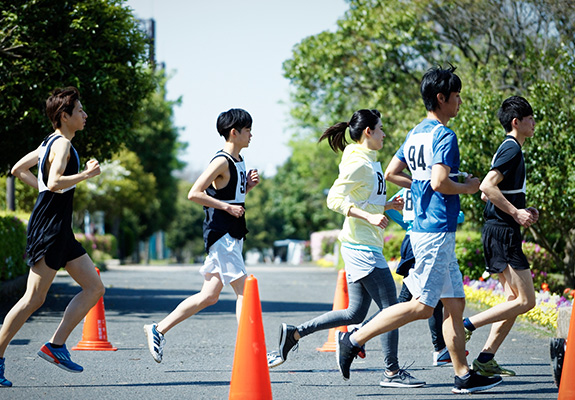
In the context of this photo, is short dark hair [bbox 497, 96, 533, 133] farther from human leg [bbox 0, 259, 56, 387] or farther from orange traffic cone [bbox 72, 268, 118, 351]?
orange traffic cone [bbox 72, 268, 118, 351]

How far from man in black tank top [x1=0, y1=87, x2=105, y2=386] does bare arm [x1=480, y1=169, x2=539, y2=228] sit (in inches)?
106

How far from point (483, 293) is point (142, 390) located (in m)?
8.04

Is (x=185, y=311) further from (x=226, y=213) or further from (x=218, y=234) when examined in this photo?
(x=226, y=213)

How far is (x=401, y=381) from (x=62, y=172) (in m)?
2.76

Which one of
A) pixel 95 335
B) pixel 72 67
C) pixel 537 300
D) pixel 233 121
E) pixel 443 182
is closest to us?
pixel 443 182

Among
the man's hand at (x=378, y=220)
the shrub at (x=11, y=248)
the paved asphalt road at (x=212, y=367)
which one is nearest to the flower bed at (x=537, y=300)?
the paved asphalt road at (x=212, y=367)

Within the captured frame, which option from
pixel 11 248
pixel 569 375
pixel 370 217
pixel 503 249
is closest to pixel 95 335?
pixel 370 217

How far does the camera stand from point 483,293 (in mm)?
12727

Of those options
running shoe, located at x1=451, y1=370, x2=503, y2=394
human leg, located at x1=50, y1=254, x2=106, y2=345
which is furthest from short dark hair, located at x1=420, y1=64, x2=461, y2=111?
human leg, located at x1=50, y1=254, x2=106, y2=345

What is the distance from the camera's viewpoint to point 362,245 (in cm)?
593

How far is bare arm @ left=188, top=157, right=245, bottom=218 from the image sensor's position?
5.85 m

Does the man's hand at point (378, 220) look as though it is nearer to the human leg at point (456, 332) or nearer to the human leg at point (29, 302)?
the human leg at point (456, 332)

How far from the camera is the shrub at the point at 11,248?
1323 cm

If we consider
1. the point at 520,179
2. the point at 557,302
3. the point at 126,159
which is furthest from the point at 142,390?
the point at 126,159
